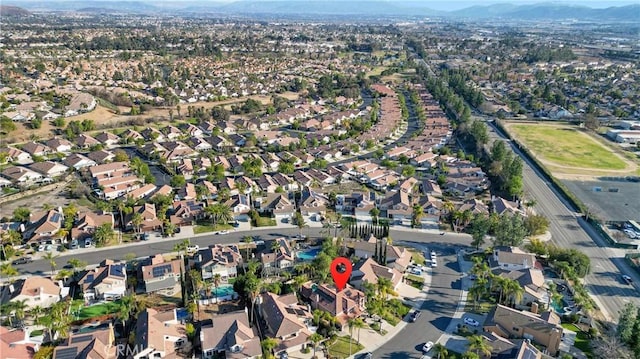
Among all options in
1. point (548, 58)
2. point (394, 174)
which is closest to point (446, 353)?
point (394, 174)

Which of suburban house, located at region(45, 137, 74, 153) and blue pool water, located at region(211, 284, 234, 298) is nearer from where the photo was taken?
blue pool water, located at region(211, 284, 234, 298)

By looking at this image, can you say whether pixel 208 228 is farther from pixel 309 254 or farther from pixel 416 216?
pixel 416 216

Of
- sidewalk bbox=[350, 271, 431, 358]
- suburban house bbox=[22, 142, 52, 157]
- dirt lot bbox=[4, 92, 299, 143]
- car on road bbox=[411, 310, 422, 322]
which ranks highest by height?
dirt lot bbox=[4, 92, 299, 143]

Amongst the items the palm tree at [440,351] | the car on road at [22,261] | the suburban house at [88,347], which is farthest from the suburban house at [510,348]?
the car on road at [22,261]

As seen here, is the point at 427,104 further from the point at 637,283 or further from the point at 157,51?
the point at 157,51

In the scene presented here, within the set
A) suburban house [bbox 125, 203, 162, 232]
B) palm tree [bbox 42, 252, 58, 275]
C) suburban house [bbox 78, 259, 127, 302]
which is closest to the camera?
suburban house [bbox 78, 259, 127, 302]

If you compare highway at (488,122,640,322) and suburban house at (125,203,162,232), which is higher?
suburban house at (125,203,162,232)

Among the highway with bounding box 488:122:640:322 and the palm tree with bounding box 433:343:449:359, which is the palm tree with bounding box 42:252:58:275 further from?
the highway with bounding box 488:122:640:322

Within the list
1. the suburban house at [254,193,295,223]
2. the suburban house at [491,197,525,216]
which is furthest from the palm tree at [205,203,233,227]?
the suburban house at [491,197,525,216]
